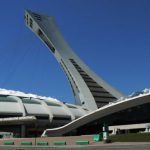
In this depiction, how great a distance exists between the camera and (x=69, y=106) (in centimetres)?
11581

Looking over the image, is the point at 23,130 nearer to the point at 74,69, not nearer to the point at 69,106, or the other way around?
the point at 69,106

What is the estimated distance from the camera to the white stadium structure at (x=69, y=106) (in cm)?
8488

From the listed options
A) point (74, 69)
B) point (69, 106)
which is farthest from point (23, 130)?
point (74, 69)

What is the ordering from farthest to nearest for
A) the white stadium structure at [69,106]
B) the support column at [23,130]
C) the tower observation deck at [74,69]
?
the tower observation deck at [74,69], the support column at [23,130], the white stadium structure at [69,106]

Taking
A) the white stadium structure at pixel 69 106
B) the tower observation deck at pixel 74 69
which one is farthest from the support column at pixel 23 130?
the tower observation deck at pixel 74 69

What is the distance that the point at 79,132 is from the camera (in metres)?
97.5

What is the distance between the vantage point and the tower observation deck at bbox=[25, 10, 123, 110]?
409ft

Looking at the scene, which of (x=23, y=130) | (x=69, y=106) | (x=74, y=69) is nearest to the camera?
(x=23, y=130)

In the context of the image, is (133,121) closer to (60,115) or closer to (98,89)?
(60,115)

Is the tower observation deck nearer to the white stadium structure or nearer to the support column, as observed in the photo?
the white stadium structure

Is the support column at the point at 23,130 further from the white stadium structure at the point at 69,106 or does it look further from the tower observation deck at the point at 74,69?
the tower observation deck at the point at 74,69

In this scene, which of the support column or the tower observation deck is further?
the tower observation deck

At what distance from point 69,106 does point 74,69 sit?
19.4 meters

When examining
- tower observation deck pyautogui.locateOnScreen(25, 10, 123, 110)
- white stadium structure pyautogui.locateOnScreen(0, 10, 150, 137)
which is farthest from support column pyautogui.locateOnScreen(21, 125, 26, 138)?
tower observation deck pyautogui.locateOnScreen(25, 10, 123, 110)
